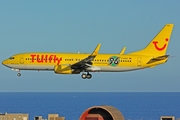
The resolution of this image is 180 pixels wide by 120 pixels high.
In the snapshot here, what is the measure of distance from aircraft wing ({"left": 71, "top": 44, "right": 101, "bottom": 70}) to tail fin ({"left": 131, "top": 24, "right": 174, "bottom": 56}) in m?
12.3

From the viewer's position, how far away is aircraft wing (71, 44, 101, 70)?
13150 cm

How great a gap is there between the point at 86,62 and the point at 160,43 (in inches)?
747

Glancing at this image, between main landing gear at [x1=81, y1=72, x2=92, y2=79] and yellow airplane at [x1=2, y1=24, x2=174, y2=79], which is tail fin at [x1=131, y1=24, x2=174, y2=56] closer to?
yellow airplane at [x1=2, y1=24, x2=174, y2=79]

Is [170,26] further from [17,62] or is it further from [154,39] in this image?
[17,62]

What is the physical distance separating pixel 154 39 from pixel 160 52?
382 centimetres

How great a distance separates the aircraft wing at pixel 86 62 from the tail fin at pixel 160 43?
1232 cm

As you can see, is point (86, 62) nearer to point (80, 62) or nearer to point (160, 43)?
point (80, 62)

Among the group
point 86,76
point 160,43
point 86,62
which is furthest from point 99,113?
point 160,43

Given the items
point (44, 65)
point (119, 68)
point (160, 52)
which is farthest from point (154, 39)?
point (44, 65)

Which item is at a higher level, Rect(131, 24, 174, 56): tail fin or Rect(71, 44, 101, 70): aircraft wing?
Rect(131, 24, 174, 56): tail fin

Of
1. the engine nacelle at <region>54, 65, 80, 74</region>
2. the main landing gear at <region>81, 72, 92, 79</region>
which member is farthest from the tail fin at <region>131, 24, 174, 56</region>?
the engine nacelle at <region>54, 65, 80, 74</region>

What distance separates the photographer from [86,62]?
13400cm

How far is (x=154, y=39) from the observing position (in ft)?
475

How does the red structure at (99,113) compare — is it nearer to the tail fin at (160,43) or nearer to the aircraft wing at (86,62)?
the aircraft wing at (86,62)
